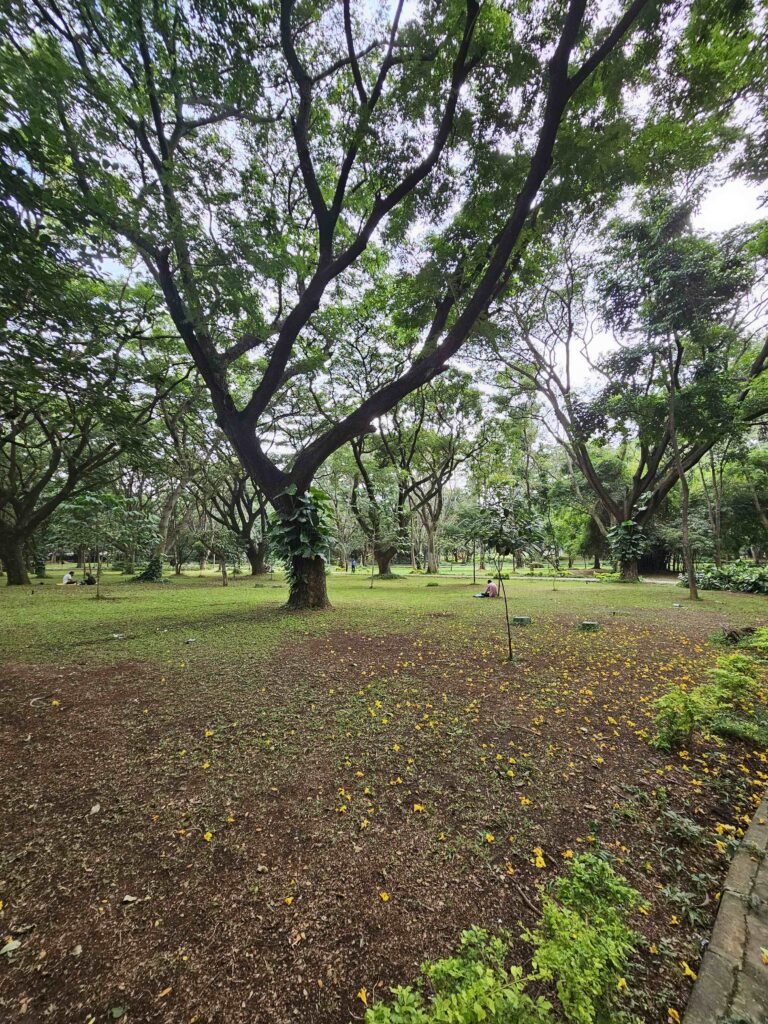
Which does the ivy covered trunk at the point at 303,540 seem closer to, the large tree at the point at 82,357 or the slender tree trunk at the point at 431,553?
the large tree at the point at 82,357

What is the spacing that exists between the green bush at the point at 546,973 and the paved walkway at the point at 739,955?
0.75 feet

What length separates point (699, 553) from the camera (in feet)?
64.8

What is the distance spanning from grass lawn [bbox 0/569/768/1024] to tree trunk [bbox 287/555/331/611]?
128 inches

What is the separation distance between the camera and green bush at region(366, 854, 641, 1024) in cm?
110

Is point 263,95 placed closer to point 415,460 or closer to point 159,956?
point 159,956

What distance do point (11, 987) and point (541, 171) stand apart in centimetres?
718

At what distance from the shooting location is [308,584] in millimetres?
7816

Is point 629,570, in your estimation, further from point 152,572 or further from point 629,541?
point 152,572

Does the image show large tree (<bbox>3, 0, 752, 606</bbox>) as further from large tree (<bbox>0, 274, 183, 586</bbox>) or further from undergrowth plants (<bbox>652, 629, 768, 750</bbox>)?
undergrowth plants (<bbox>652, 629, 768, 750</bbox>)

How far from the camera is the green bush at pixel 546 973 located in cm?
110

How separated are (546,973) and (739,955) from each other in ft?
2.62

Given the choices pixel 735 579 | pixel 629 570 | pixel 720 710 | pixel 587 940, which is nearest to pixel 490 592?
pixel 720 710

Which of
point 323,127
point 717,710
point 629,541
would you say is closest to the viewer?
point 717,710

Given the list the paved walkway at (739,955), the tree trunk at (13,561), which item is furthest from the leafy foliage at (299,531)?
the tree trunk at (13,561)
